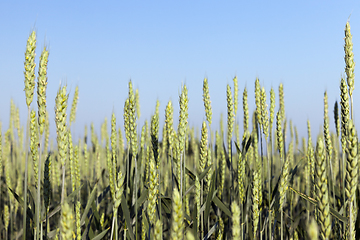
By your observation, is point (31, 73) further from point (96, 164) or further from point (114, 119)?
point (96, 164)

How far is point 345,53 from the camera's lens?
204 centimetres

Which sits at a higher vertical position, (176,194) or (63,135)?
(63,135)

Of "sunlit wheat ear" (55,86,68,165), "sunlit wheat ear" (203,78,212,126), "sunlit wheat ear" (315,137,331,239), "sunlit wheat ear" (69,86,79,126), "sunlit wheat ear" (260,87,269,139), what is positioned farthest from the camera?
"sunlit wheat ear" (69,86,79,126)

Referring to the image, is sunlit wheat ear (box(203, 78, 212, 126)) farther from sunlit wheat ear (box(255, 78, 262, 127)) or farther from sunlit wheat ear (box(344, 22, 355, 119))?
sunlit wheat ear (box(344, 22, 355, 119))

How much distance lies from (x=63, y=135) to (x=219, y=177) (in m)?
2.29

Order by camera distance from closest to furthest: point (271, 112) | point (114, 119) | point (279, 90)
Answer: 1. point (271, 112)
2. point (114, 119)
3. point (279, 90)

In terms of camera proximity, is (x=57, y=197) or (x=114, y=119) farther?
(x=57, y=197)

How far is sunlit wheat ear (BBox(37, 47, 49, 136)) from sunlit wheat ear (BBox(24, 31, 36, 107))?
0.03 metres

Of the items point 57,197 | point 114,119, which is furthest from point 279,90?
point 57,197

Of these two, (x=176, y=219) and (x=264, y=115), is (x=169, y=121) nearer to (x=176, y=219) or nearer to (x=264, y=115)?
(x=264, y=115)

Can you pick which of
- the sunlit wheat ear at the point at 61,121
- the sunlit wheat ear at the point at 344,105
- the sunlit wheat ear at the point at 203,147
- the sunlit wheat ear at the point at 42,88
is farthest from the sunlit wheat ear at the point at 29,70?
the sunlit wheat ear at the point at 344,105

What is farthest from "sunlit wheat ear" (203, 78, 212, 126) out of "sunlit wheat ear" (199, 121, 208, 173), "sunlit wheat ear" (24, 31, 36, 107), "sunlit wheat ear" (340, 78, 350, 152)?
"sunlit wheat ear" (24, 31, 36, 107)

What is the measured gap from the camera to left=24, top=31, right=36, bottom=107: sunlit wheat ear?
153 cm

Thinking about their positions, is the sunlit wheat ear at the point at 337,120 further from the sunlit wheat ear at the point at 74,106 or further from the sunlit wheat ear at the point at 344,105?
the sunlit wheat ear at the point at 74,106
